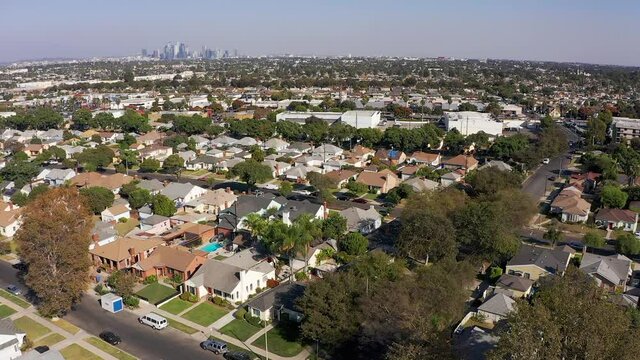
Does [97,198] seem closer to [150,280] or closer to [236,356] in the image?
[150,280]

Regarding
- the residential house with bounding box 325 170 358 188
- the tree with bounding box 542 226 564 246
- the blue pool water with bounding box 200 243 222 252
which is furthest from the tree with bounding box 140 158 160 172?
the tree with bounding box 542 226 564 246

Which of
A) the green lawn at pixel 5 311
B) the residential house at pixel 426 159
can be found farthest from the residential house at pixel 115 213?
the residential house at pixel 426 159

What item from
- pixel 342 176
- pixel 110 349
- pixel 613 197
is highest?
pixel 613 197

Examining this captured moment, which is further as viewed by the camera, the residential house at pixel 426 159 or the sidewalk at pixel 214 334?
the residential house at pixel 426 159

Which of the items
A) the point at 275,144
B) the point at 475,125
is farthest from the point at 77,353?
the point at 475,125

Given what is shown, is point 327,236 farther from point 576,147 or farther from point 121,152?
point 576,147

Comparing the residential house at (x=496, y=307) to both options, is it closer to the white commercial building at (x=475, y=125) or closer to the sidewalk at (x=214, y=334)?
the sidewalk at (x=214, y=334)
